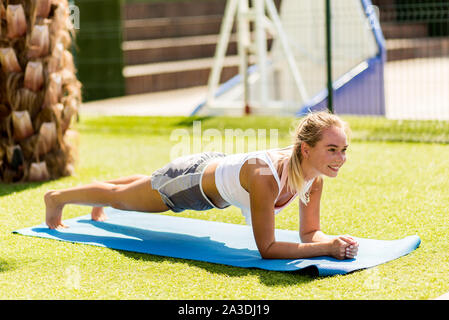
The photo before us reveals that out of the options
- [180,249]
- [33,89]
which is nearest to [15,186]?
[33,89]

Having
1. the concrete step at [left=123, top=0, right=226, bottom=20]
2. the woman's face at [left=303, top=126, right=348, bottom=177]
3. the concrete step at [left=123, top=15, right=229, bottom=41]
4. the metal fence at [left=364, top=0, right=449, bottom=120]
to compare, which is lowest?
the metal fence at [left=364, top=0, right=449, bottom=120]

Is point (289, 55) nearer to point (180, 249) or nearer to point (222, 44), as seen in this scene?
point (222, 44)

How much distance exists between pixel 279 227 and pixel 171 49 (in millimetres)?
11633

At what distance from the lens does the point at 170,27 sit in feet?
57.8

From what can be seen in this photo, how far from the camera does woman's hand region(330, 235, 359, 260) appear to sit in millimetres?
4516

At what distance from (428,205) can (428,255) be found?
1.38 metres

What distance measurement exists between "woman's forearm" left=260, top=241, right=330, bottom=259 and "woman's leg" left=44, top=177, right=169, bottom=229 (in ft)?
3.04

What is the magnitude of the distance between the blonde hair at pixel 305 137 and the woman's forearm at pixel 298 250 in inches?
12.5

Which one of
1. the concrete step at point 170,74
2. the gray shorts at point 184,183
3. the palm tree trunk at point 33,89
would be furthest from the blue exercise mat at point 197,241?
the concrete step at point 170,74

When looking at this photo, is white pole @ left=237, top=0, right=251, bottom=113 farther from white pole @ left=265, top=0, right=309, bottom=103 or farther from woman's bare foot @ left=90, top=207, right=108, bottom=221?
woman's bare foot @ left=90, top=207, right=108, bottom=221

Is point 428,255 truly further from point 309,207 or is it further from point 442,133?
point 442,133

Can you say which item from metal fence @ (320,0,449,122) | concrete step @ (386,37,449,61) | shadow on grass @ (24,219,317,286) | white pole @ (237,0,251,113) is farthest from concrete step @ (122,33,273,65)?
shadow on grass @ (24,219,317,286)

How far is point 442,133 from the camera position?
29.8ft

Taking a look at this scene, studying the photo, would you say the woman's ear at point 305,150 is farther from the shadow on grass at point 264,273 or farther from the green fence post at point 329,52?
the green fence post at point 329,52
